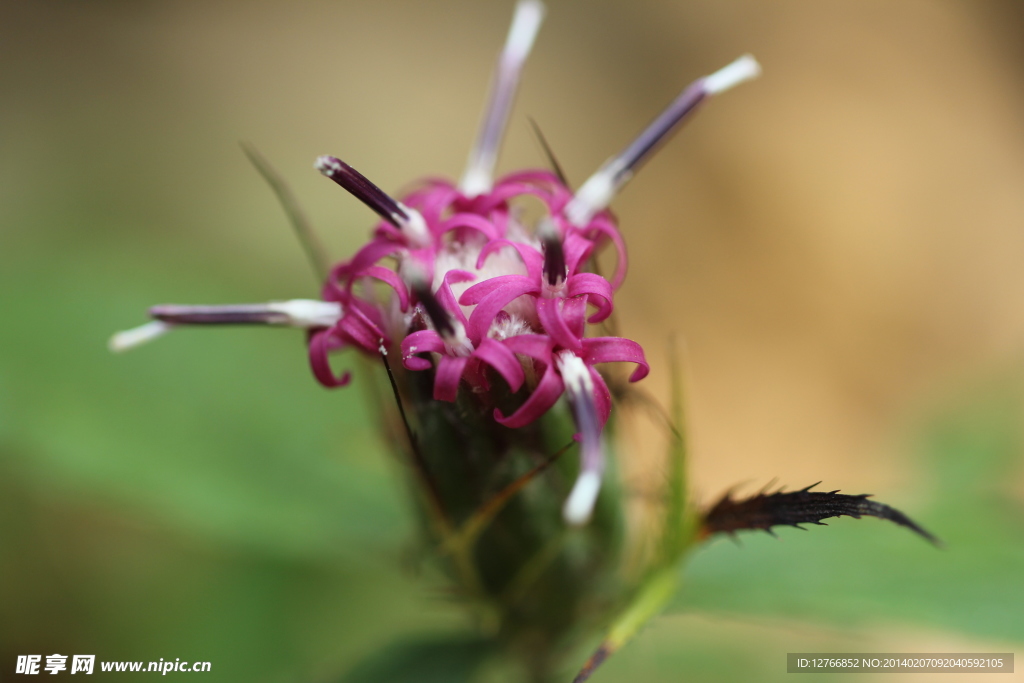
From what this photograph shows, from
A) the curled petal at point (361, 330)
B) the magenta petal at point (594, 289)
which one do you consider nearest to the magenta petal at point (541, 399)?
the magenta petal at point (594, 289)

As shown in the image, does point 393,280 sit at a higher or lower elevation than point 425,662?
higher

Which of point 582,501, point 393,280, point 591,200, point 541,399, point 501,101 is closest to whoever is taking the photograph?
point 582,501

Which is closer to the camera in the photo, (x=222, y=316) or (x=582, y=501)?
(x=582, y=501)

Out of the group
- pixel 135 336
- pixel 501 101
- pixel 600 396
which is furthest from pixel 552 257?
pixel 135 336

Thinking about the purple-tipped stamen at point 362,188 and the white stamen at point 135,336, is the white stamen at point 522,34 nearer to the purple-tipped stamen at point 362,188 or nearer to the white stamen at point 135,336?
the purple-tipped stamen at point 362,188

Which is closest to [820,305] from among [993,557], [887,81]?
[887,81]

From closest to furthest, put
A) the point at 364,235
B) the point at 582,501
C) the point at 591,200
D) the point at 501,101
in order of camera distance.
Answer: the point at 582,501
the point at 591,200
the point at 501,101
the point at 364,235

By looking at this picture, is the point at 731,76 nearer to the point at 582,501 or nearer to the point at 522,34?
the point at 522,34
